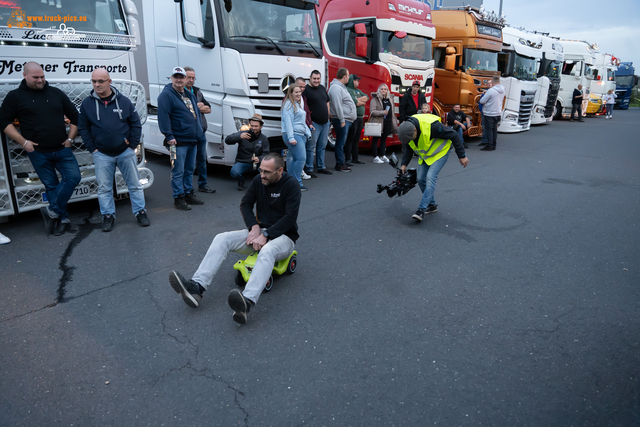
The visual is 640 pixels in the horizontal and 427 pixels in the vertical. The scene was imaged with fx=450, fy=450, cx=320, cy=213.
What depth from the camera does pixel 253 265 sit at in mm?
4004

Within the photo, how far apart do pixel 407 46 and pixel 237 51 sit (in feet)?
16.3

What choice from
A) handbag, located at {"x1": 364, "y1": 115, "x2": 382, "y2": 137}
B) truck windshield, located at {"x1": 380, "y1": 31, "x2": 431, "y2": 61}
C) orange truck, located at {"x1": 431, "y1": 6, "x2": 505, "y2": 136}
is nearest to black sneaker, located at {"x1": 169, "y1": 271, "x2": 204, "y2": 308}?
handbag, located at {"x1": 364, "y1": 115, "x2": 382, "y2": 137}

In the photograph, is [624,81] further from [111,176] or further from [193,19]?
[111,176]

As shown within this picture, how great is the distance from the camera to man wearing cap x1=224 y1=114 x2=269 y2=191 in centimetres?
724

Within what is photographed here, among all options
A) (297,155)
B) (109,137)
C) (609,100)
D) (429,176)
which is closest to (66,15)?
(109,137)

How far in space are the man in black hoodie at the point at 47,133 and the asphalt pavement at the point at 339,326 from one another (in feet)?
1.39

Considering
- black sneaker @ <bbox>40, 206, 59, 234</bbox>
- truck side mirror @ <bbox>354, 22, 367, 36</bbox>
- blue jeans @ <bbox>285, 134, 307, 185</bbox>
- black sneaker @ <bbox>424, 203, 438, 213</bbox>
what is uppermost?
truck side mirror @ <bbox>354, 22, 367, 36</bbox>

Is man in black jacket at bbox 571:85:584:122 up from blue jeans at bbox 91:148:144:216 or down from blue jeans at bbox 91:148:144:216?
up

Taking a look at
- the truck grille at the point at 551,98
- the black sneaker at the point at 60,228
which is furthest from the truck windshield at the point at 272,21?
the truck grille at the point at 551,98

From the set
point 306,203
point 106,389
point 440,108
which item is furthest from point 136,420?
point 440,108

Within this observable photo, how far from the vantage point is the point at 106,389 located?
9.09 feet

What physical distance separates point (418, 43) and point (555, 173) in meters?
4.43

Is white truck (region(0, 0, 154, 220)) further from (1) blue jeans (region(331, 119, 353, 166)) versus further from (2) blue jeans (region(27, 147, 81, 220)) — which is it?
(1) blue jeans (region(331, 119, 353, 166))

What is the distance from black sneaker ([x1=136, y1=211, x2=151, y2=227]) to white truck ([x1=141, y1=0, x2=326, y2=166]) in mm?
2498
